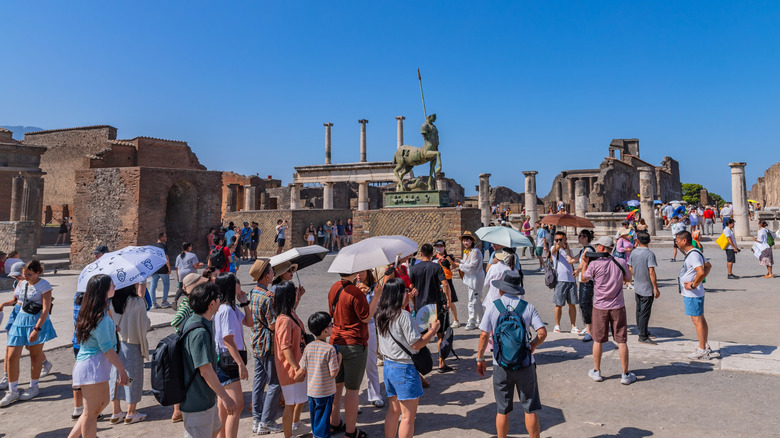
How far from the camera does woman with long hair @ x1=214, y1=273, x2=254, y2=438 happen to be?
3812 mm

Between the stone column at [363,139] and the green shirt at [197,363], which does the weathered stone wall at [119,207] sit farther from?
the stone column at [363,139]

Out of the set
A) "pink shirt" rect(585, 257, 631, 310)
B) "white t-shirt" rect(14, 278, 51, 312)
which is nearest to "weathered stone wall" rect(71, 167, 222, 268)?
"white t-shirt" rect(14, 278, 51, 312)

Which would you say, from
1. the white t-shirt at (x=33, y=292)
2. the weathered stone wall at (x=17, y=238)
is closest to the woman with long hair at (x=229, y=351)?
the white t-shirt at (x=33, y=292)

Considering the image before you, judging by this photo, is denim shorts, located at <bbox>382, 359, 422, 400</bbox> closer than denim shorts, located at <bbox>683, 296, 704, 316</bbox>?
Yes

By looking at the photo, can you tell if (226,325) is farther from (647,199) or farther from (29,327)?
(647,199)

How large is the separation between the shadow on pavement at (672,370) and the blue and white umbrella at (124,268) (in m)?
5.13

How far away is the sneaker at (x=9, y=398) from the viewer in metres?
4.93

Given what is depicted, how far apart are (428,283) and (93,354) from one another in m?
3.35

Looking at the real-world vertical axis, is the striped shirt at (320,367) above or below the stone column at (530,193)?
below

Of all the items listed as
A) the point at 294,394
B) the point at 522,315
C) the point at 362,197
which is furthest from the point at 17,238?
the point at 362,197

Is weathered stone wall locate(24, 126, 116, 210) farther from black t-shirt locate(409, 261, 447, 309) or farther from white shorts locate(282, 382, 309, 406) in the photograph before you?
white shorts locate(282, 382, 309, 406)

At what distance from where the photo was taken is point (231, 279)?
4160mm

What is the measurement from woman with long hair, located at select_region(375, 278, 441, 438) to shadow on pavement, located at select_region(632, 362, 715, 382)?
2895mm

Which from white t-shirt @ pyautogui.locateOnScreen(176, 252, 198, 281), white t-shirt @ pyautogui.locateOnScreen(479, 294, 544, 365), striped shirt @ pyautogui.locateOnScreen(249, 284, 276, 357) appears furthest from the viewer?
white t-shirt @ pyautogui.locateOnScreen(176, 252, 198, 281)
